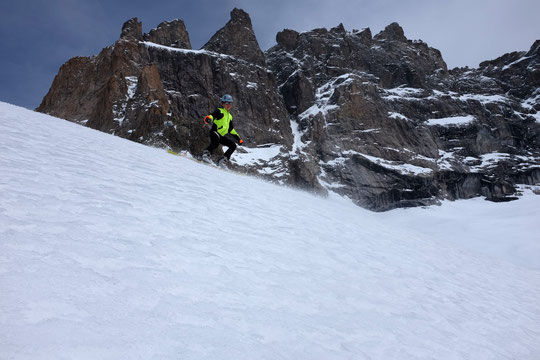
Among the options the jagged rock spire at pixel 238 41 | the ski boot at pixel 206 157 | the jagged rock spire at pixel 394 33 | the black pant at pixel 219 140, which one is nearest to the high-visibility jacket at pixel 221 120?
the black pant at pixel 219 140

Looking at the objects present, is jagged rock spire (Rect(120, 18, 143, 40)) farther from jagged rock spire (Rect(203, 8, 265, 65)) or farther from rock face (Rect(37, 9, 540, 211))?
jagged rock spire (Rect(203, 8, 265, 65))

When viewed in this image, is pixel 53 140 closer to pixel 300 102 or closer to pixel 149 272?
pixel 149 272

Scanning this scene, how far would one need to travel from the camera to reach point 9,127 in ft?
23.4

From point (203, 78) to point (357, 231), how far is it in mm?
107613

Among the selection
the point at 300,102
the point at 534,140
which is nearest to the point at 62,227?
the point at 300,102

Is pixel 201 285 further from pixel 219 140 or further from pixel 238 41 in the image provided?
pixel 238 41

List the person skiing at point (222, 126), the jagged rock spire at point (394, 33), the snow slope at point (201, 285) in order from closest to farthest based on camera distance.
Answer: the snow slope at point (201, 285) → the person skiing at point (222, 126) → the jagged rock spire at point (394, 33)

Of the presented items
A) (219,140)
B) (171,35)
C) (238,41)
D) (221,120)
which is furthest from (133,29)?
(221,120)

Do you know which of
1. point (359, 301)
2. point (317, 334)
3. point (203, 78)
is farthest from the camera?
point (203, 78)

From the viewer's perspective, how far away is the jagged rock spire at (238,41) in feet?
418

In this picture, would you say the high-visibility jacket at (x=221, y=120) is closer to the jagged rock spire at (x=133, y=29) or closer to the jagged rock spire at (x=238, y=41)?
the jagged rock spire at (x=133, y=29)

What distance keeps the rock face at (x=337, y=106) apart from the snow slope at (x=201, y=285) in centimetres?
6993

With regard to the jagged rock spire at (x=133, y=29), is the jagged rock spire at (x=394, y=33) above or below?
above

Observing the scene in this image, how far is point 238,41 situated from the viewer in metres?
129
